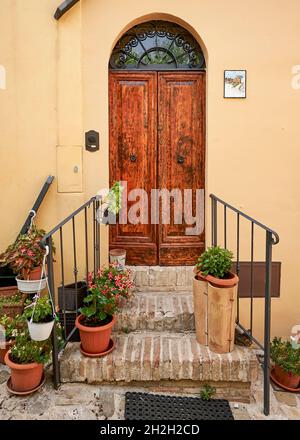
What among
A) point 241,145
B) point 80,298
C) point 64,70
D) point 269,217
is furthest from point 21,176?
point 269,217

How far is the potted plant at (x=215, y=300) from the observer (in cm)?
277

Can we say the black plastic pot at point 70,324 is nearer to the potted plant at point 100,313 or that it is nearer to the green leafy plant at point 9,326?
the potted plant at point 100,313

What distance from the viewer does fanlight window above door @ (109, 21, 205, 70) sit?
12.6ft

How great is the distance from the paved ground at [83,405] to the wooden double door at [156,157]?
153cm

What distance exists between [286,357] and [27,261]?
2.41 meters

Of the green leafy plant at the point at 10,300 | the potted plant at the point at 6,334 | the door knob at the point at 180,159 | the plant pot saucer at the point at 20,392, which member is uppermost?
the door knob at the point at 180,159

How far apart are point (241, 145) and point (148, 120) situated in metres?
1.03

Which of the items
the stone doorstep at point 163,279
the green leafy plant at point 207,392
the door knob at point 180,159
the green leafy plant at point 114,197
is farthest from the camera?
the door knob at point 180,159

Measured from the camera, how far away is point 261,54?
11.9 ft

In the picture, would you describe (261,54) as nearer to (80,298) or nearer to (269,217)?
(269,217)

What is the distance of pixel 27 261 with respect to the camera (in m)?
3.12

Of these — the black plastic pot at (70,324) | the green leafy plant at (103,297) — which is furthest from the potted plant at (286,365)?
the black plastic pot at (70,324)

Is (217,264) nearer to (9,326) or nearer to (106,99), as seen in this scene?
(9,326)

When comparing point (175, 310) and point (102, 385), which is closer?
point (102, 385)
